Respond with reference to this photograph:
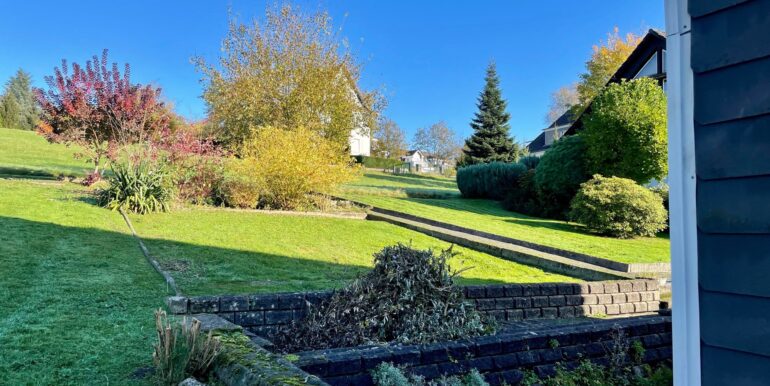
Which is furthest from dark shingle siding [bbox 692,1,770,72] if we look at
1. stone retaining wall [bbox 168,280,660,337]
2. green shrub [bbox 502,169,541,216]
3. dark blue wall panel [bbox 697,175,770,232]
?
green shrub [bbox 502,169,541,216]

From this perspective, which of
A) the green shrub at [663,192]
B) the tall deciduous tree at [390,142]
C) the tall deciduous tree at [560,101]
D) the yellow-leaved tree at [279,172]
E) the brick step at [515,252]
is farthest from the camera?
the tall deciduous tree at [390,142]

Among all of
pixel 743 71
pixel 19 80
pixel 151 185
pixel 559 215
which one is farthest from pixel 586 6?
pixel 19 80

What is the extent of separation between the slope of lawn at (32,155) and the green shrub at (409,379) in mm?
16649

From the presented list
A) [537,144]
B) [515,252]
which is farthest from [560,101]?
[515,252]

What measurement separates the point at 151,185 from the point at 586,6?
1532cm

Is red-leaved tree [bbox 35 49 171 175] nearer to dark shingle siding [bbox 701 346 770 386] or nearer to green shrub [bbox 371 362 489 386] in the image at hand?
green shrub [bbox 371 362 489 386]

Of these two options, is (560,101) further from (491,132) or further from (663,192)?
(663,192)

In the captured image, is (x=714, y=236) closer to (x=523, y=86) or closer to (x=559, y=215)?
(x=559, y=215)

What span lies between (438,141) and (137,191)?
43.8m

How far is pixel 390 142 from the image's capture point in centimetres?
4284

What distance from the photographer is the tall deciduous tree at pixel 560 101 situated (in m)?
40.7

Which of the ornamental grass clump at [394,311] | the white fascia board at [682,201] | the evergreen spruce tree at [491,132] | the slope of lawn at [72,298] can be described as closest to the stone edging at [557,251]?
the ornamental grass clump at [394,311]

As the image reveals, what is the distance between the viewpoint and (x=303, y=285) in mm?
5441

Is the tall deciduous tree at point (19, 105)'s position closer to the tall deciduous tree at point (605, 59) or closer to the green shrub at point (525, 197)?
the green shrub at point (525, 197)
